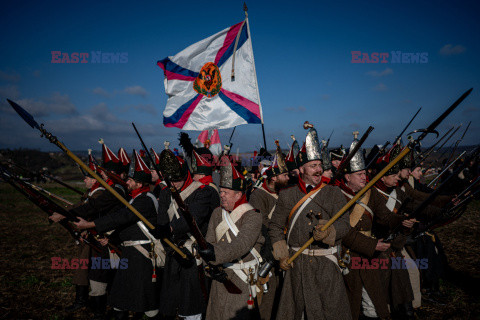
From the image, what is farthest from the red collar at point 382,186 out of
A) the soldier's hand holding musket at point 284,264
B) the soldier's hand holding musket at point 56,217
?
the soldier's hand holding musket at point 56,217

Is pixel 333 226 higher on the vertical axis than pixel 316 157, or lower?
lower

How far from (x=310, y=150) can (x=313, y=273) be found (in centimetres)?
185

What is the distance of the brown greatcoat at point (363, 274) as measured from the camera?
13.7ft

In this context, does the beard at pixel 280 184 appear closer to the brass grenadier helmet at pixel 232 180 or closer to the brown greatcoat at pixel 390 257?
the brown greatcoat at pixel 390 257

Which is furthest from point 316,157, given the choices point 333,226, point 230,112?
point 230,112

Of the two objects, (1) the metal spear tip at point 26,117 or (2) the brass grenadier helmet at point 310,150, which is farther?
(2) the brass grenadier helmet at point 310,150

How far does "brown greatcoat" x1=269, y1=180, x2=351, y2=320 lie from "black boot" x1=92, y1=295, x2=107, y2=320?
4261mm

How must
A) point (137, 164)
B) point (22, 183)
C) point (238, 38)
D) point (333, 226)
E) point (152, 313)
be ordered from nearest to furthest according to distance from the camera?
point (333, 226)
point (22, 183)
point (152, 313)
point (137, 164)
point (238, 38)

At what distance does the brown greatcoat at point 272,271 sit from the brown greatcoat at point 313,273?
2.03 feet

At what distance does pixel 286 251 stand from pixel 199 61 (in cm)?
729

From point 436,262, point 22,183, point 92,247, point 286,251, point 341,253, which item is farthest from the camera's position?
point 436,262

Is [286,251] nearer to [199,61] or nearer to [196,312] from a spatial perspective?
Answer: [196,312]

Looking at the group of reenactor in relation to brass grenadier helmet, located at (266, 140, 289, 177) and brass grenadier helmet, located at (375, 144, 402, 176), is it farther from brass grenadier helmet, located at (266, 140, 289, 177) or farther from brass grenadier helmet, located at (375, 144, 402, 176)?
brass grenadier helmet, located at (266, 140, 289, 177)

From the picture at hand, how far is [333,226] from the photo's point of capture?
348 cm
